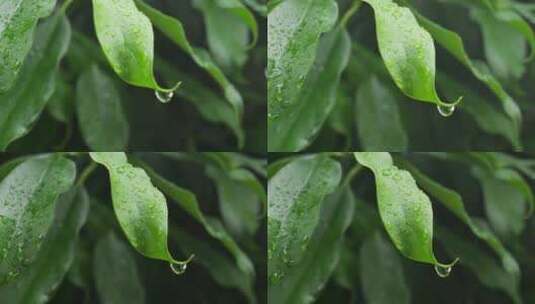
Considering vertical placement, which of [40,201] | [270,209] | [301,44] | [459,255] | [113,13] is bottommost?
[459,255]

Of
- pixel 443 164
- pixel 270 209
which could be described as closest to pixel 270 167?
pixel 270 209

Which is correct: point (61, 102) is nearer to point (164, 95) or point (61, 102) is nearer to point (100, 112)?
point (100, 112)

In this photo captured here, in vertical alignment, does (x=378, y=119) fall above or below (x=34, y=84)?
below

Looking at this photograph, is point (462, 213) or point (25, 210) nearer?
point (25, 210)

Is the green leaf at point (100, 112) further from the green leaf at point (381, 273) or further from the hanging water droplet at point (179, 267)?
the green leaf at point (381, 273)

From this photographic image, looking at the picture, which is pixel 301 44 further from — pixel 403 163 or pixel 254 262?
pixel 254 262

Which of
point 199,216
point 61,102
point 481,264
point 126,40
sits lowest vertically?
point 481,264

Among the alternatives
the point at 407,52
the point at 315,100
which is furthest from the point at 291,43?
the point at 407,52
